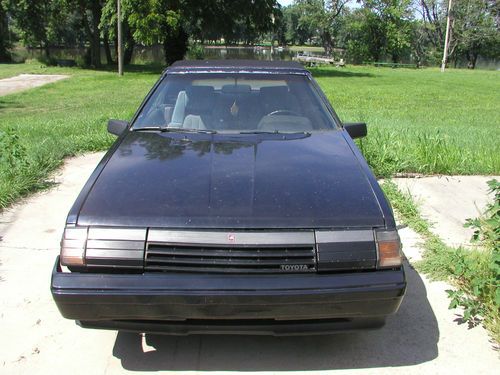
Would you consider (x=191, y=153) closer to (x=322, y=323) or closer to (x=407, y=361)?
(x=322, y=323)

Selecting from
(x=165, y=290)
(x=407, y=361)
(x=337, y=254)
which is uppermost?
(x=337, y=254)

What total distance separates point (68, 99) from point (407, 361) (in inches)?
599

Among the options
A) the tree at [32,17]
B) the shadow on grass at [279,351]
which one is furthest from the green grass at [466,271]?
the tree at [32,17]

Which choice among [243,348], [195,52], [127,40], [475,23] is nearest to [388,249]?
[243,348]

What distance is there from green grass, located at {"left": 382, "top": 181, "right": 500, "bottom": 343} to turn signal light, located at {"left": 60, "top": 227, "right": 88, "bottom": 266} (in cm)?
216

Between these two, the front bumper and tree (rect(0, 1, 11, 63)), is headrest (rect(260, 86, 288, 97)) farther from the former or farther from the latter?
tree (rect(0, 1, 11, 63))

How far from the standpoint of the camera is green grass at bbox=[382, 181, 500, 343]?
3.15 metres

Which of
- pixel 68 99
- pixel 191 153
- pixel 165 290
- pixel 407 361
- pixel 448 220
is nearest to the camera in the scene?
pixel 165 290

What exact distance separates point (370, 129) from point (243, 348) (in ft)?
19.4

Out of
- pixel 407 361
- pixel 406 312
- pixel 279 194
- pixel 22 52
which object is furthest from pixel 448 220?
pixel 22 52

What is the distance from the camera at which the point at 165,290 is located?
2395mm

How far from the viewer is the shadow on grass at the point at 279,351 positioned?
9.11 feet

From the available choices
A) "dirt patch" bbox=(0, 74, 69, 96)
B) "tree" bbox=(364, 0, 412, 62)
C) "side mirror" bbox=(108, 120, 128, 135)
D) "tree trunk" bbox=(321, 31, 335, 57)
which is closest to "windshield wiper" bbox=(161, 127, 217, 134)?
"side mirror" bbox=(108, 120, 128, 135)

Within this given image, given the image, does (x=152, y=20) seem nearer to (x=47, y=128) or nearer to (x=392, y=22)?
(x=47, y=128)
